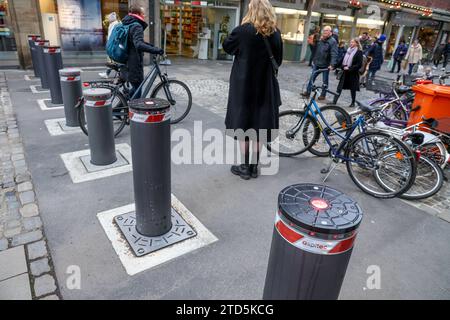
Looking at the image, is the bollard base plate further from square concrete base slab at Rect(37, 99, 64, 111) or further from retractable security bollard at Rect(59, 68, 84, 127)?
square concrete base slab at Rect(37, 99, 64, 111)

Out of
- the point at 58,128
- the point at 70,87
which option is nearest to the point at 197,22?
the point at 70,87

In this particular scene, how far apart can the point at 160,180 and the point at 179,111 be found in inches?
155

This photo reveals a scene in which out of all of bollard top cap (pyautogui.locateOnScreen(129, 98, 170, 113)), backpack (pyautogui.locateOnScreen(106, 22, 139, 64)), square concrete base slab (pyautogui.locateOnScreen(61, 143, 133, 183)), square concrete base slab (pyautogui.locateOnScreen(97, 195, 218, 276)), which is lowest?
square concrete base slab (pyautogui.locateOnScreen(97, 195, 218, 276))

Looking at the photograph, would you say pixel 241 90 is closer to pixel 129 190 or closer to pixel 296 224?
pixel 129 190

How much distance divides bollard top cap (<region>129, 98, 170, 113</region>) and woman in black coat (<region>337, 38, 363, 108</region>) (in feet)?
20.2

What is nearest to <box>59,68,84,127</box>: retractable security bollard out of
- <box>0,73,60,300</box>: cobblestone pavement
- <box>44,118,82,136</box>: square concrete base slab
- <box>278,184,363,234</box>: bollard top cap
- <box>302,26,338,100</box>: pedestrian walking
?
<box>44,118,82,136</box>: square concrete base slab

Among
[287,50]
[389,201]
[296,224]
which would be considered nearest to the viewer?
[296,224]

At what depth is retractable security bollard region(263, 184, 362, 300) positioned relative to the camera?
60.4 inches

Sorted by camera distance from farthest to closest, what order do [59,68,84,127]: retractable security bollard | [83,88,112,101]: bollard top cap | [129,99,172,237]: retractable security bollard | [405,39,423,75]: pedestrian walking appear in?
[405,39,423,75]: pedestrian walking
[59,68,84,127]: retractable security bollard
[83,88,112,101]: bollard top cap
[129,99,172,237]: retractable security bollard

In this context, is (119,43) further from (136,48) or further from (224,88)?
(224,88)

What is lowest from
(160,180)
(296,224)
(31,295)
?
(31,295)

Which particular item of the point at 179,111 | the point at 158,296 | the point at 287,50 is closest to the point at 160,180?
the point at 158,296

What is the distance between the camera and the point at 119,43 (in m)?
4.93

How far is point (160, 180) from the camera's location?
2.76 meters
